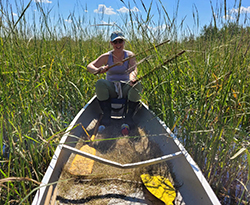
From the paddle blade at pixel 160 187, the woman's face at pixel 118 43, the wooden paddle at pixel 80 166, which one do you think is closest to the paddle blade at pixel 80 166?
the wooden paddle at pixel 80 166

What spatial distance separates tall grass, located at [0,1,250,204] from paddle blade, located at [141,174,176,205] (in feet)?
1.24

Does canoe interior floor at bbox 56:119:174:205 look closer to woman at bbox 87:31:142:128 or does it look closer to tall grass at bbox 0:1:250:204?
tall grass at bbox 0:1:250:204

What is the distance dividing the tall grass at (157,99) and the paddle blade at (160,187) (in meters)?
0.38

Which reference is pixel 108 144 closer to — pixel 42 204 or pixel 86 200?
pixel 86 200

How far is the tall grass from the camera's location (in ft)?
5.18

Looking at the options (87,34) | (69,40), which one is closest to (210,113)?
(69,40)

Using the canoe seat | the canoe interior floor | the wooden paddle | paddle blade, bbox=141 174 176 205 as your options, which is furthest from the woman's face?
paddle blade, bbox=141 174 176 205

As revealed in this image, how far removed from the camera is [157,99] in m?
2.86

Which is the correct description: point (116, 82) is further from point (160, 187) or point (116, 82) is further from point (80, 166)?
point (160, 187)

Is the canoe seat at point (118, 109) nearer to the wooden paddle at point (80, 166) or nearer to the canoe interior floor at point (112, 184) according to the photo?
the canoe interior floor at point (112, 184)

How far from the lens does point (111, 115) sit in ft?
10.8

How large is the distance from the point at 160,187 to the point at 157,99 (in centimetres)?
142

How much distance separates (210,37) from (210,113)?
776mm

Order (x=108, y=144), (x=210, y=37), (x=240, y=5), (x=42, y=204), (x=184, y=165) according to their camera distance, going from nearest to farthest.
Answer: (x=42, y=204)
(x=240, y=5)
(x=184, y=165)
(x=210, y=37)
(x=108, y=144)
